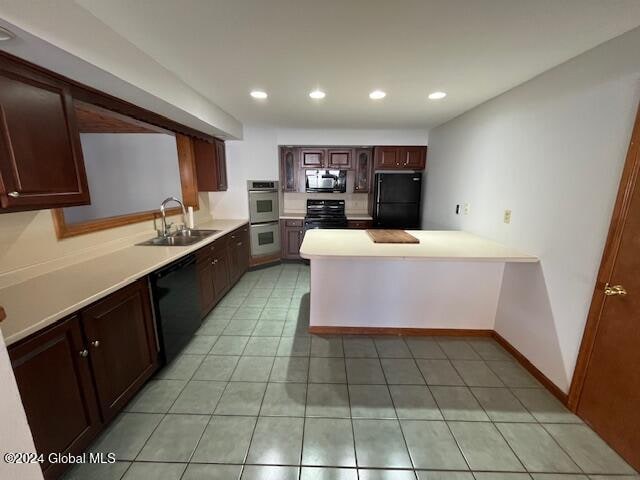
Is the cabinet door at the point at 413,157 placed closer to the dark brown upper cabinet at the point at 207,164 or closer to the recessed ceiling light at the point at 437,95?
the recessed ceiling light at the point at 437,95

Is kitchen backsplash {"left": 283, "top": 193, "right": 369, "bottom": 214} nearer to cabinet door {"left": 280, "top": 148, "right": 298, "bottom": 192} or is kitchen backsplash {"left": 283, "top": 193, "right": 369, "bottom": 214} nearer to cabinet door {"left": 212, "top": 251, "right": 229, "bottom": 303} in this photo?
cabinet door {"left": 280, "top": 148, "right": 298, "bottom": 192}

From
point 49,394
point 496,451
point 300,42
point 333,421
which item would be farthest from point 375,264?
point 49,394

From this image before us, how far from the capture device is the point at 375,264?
246 cm

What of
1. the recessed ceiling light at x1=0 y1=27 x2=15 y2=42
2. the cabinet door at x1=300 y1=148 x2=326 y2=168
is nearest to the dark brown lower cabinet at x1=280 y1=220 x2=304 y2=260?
the cabinet door at x1=300 y1=148 x2=326 y2=168

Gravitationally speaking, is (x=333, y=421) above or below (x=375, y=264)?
A: below

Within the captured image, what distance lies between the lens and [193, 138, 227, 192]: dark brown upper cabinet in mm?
3561

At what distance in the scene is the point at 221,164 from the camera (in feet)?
12.6

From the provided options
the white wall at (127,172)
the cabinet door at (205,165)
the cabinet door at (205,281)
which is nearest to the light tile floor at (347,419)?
the cabinet door at (205,281)

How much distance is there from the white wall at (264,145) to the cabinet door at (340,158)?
0.57 ft

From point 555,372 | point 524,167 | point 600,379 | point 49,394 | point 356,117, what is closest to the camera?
point 49,394

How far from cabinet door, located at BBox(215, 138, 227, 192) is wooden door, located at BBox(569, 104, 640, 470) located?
3.89 m

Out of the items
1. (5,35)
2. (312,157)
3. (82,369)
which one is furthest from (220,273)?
(312,157)

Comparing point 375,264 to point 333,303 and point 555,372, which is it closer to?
point 333,303

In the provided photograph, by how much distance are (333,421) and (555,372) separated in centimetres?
158
